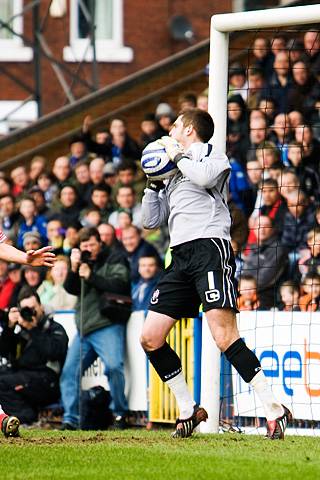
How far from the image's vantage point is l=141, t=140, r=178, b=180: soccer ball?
10.6 meters

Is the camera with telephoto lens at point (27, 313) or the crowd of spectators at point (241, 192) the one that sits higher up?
the crowd of spectators at point (241, 192)

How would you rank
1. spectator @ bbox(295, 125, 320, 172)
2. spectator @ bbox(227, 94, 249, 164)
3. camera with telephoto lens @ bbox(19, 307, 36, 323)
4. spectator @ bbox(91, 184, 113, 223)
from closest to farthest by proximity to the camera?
camera with telephoto lens @ bbox(19, 307, 36, 323) → spectator @ bbox(295, 125, 320, 172) → spectator @ bbox(227, 94, 249, 164) → spectator @ bbox(91, 184, 113, 223)

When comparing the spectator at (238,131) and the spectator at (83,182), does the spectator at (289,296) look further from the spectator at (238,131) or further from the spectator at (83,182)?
the spectator at (83,182)

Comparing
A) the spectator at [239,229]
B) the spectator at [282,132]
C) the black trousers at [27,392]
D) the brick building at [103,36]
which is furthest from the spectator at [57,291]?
the brick building at [103,36]

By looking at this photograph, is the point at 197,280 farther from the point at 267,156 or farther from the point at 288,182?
the point at 267,156

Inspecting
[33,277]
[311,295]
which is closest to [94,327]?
[311,295]

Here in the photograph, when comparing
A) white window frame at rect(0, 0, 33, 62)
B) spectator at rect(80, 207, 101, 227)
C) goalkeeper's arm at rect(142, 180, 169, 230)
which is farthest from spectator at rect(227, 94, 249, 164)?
white window frame at rect(0, 0, 33, 62)

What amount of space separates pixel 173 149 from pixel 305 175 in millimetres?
5590

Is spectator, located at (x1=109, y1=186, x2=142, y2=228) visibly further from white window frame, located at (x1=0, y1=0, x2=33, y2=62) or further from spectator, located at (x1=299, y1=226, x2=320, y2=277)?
white window frame, located at (x1=0, y1=0, x2=33, y2=62)

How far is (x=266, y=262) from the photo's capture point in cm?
1518

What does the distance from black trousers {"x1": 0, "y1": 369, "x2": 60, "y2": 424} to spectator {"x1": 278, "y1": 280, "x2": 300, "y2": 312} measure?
2890 millimetres

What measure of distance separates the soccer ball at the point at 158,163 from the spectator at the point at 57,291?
6069 mm

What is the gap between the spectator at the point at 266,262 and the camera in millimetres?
14703

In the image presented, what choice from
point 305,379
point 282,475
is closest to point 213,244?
point 282,475
